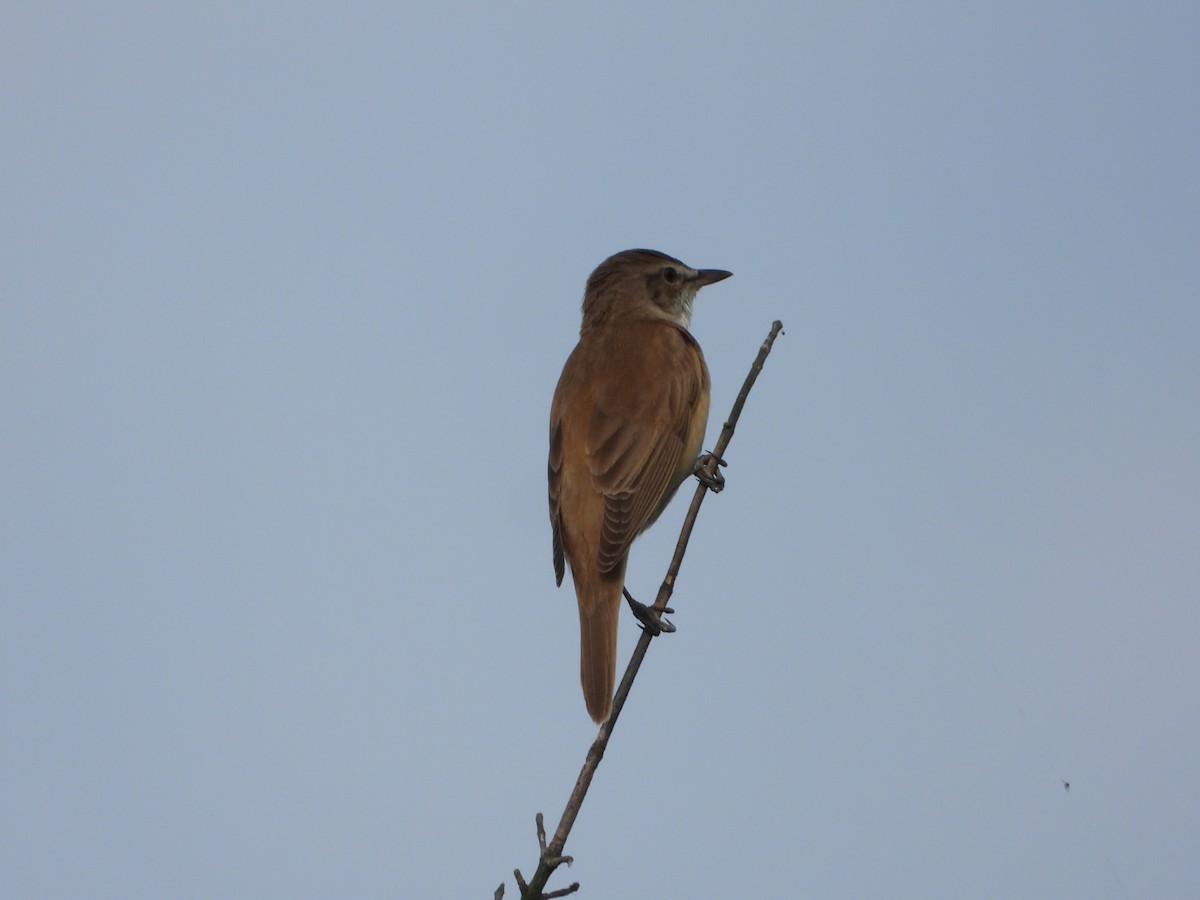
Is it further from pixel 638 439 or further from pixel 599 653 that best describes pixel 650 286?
pixel 599 653

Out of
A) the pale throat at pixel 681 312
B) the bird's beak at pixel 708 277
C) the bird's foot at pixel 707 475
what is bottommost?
the bird's foot at pixel 707 475

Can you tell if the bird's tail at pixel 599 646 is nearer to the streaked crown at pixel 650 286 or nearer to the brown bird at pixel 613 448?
the brown bird at pixel 613 448

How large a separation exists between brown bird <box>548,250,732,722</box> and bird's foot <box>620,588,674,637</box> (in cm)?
19

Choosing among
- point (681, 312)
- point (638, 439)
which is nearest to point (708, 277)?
point (681, 312)

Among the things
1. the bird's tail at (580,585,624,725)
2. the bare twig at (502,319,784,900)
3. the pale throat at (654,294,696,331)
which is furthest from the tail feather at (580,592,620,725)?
the pale throat at (654,294,696,331)

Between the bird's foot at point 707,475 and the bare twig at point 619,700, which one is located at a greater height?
the bird's foot at point 707,475

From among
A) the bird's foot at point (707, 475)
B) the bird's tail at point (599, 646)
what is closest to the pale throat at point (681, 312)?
the bird's foot at point (707, 475)

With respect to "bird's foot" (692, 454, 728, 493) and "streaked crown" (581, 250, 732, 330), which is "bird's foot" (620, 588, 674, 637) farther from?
"streaked crown" (581, 250, 732, 330)

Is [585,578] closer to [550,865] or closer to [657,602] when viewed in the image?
[657,602]

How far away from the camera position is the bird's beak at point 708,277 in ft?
25.7

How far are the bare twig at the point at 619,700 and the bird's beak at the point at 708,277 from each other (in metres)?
2.52

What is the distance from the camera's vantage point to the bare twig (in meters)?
3.35

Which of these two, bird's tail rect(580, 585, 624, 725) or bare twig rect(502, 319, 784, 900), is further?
bird's tail rect(580, 585, 624, 725)

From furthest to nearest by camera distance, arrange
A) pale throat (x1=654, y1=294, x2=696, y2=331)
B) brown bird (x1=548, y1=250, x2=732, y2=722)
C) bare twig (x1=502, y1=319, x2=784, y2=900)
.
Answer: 1. pale throat (x1=654, y1=294, x2=696, y2=331)
2. brown bird (x1=548, y1=250, x2=732, y2=722)
3. bare twig (x1=502, y1=319, x2=784, y2=900)
